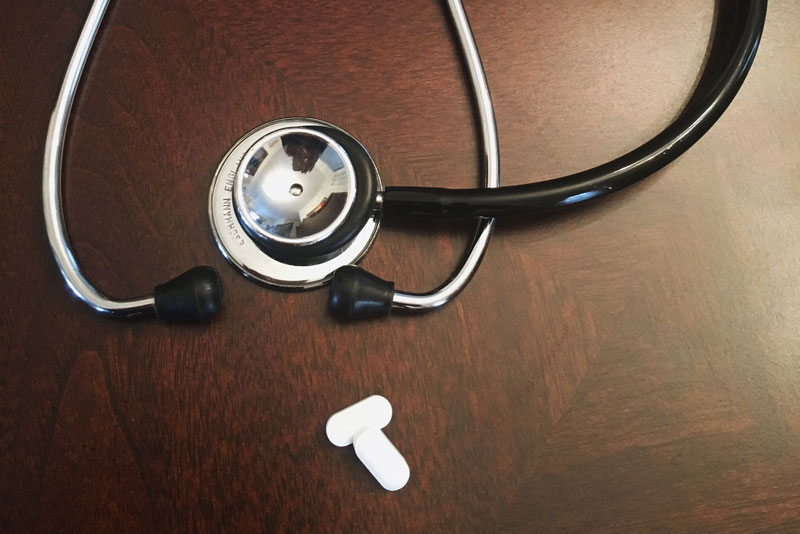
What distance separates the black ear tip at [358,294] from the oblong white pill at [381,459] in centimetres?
8

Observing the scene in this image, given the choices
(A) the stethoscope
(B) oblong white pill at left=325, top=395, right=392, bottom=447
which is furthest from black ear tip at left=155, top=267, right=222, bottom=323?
(B) oblong white pill at left=325, top=395, right=392, bottom=447

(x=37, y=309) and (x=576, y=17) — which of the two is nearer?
(x=37, y=309)

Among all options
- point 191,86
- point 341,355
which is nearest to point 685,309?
point 341,355

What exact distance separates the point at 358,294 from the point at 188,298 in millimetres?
110

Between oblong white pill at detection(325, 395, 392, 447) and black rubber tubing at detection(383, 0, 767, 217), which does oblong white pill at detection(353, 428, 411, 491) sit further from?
black rubber tubing at detection(383, 0, 767, 217)

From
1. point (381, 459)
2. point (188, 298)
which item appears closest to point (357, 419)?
point (381, 459)

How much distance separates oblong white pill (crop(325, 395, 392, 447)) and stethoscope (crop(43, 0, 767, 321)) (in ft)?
0.19

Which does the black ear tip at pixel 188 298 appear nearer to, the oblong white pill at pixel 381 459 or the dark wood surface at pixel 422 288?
the dark wood surface at pixel 422 288

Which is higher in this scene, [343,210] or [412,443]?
[343,210]

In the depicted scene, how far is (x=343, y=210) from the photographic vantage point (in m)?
0.42

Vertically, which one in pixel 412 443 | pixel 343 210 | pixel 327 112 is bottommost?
pixel 412 443

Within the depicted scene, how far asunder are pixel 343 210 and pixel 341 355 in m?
0.10

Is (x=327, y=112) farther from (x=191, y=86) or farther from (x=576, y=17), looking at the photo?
(x=576, y=17)

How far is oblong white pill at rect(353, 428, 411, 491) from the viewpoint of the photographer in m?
0.40
